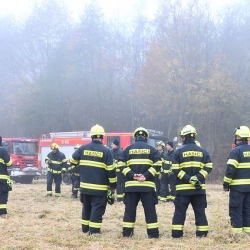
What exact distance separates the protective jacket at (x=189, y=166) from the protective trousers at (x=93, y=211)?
1.28m

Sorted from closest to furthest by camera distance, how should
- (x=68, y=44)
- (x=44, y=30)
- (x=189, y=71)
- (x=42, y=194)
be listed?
(x=42, y=194) → (x=189, y=71) → (x=68, y=44) → (x=44, y=30)

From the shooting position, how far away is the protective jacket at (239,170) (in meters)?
6.50

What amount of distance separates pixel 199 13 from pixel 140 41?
32.7 feet

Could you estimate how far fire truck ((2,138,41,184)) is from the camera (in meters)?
18.7

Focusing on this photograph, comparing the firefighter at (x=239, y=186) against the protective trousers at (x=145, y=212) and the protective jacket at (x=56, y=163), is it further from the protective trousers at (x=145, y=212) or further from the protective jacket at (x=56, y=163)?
the protective jacket at (x=56, y=163)

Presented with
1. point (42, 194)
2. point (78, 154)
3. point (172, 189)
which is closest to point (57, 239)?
point (78, 154)

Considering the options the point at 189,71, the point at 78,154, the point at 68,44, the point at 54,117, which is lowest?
the point at 78,154

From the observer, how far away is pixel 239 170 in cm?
657

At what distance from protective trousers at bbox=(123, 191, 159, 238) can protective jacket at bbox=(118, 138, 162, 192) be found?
0.38 ft

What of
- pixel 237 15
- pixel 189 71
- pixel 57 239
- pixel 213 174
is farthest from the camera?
pixel 237 15

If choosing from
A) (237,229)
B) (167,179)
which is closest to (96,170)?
(237,229)

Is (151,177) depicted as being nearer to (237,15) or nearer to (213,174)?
(213,174)

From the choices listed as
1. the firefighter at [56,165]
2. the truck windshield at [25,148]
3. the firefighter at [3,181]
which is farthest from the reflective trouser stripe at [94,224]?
the truck windshield at [25,148]

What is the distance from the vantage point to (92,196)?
672 cm
